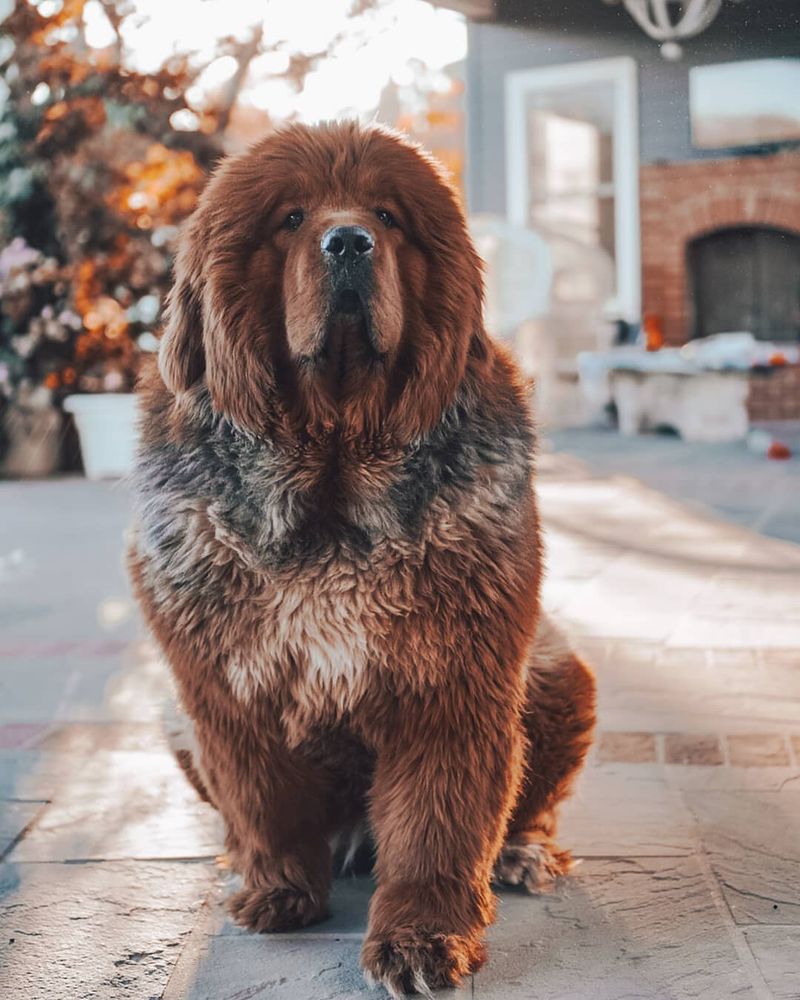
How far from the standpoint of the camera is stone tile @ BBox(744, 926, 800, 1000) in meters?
1.81

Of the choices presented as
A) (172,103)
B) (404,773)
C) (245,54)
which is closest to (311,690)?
(404,773)

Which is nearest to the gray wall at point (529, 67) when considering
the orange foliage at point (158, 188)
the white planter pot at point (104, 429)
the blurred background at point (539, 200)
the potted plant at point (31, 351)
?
the blurred background at point (539, 200)

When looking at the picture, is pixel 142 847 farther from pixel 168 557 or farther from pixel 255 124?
pixel 255 124

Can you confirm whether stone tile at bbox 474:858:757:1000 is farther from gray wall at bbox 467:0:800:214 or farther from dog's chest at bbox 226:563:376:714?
gray wall at bbox 467:0:800:214

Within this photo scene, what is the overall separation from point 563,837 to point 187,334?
1257mm

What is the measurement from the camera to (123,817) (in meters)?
2.63

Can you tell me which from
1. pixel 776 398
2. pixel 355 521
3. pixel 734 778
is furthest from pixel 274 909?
pixel 776 398

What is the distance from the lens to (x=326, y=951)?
1.98m

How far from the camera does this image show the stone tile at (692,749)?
2934mm

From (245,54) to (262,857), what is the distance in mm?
9369

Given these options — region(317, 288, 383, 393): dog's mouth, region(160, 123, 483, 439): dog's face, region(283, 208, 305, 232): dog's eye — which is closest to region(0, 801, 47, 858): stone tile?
region(160, 123, 483, 439): dog's face

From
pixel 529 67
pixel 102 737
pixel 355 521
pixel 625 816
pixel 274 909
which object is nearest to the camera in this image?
pixel 355 521

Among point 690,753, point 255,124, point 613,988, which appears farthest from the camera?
point 255,124

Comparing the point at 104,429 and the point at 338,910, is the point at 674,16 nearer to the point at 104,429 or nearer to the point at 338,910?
the point at 104,429
